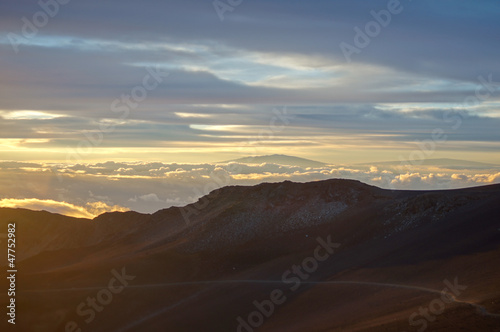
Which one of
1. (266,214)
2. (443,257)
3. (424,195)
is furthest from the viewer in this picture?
(266,214)

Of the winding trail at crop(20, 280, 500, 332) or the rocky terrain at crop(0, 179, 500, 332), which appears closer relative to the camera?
the winding trail at crop(20, 280, 500, 332)

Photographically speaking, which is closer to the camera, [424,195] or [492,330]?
[492,330]

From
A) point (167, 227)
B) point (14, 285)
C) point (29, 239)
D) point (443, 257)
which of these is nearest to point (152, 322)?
point (14, 285)

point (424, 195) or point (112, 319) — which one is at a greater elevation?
point (424, 195)

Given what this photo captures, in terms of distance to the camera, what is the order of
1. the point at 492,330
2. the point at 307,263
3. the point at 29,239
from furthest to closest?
the point at 29,239, the point at 307,263, the point at 492,330

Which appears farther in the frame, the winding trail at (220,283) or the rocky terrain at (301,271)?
the rocky terrain at (301,271)

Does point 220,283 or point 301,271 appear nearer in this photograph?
point 301,271

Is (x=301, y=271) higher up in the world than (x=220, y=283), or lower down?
higher up

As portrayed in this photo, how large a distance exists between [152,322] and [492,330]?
153 ft

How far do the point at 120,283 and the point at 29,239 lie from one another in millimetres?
125227

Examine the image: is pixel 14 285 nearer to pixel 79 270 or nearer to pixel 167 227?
pixel 79 270

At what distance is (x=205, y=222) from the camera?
377ft

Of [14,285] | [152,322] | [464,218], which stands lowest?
[152,322]

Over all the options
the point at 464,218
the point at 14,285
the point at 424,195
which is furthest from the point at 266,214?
the point at 14,285
